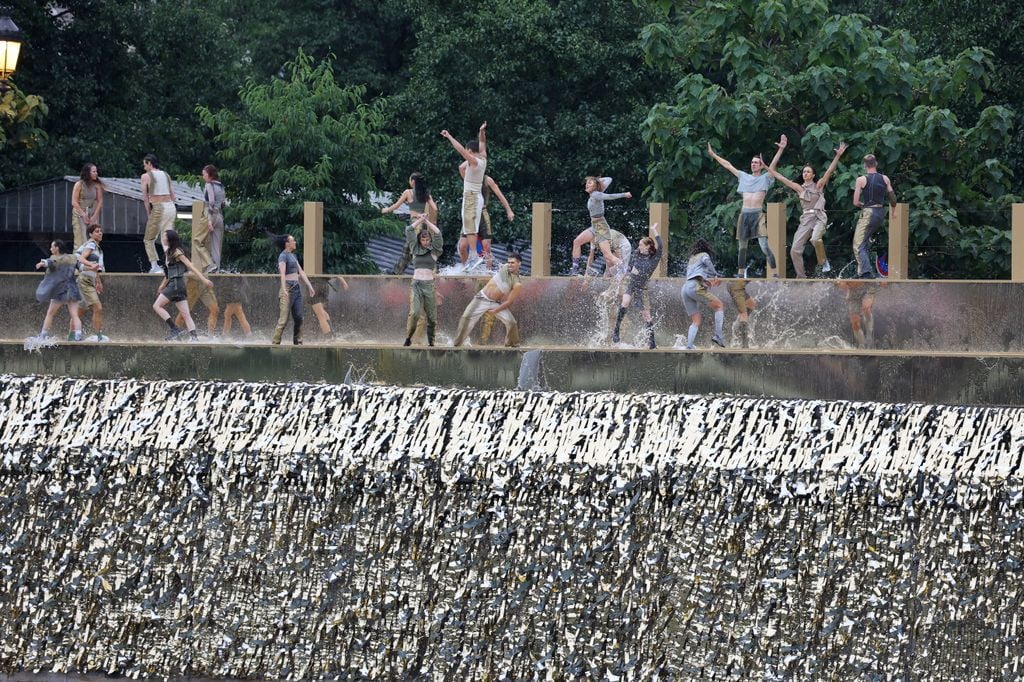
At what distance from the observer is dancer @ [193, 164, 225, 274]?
55.3 feet

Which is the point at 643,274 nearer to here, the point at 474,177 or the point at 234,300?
the point at 474,177

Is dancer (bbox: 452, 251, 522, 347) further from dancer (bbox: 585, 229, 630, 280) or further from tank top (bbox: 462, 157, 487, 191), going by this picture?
tank top (bbox: 462, 157, 487, 191)

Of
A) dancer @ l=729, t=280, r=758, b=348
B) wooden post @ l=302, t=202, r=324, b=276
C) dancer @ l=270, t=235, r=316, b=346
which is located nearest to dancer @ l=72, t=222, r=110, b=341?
dancer @ l=270, t=235, r=316, b=346

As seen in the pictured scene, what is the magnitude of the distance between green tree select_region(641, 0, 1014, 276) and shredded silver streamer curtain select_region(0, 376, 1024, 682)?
327 inches

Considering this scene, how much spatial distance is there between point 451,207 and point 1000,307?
14.4m

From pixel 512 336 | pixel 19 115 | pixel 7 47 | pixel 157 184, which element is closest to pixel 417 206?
pixel 512 336

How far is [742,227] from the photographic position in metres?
16.4

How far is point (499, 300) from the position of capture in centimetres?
1451

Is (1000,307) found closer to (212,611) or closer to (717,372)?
(717,372)

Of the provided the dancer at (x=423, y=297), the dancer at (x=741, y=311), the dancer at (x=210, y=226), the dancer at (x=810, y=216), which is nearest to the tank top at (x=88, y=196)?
the dancer at (x=210, y=226)

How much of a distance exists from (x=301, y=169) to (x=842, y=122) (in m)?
8.14

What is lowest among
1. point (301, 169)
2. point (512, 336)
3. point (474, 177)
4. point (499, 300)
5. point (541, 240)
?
point (512, 336)

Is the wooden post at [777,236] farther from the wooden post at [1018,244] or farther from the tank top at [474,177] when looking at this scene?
the tank top at [474,177]

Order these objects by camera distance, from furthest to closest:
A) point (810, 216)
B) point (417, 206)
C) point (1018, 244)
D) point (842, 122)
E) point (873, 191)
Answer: point (842, 122)
point (810, 216)
point (417, 206)
point (873, 191)
point (1018, 244)
